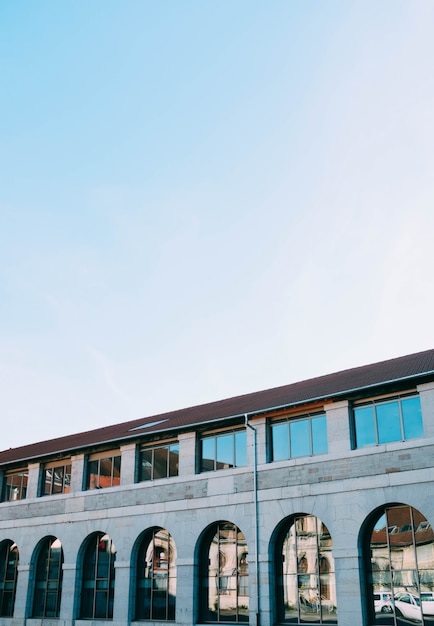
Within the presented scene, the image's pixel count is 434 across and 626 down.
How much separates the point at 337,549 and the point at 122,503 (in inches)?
437

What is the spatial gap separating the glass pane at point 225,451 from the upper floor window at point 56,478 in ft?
30.6

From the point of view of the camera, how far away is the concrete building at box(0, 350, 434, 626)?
78.1ft

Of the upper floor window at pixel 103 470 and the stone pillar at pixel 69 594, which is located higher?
the upper floor window at pixel 103 470

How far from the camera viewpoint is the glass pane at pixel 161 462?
3112 cm

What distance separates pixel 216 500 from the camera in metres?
28.5

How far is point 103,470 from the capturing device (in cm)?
3359

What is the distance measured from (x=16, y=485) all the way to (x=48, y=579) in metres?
5.74

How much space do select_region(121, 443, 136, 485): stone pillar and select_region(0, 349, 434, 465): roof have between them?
0.54 metres

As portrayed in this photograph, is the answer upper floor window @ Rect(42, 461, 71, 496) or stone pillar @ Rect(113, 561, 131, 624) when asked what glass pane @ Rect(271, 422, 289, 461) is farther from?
upper floor window @ Rect(42, 461, 71, 496)

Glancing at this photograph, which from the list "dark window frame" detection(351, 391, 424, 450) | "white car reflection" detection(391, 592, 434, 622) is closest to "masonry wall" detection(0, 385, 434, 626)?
"dark window frame" detection(351, 391, 424, 450)

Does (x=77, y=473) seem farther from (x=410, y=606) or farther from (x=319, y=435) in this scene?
(x=410, y=606)

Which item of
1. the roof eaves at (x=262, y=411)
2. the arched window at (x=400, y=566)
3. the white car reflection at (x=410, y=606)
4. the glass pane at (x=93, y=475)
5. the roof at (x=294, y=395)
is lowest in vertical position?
the white car reflection at (x=410, y=606)

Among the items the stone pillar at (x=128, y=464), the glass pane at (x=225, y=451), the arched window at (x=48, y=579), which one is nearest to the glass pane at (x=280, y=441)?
the glass pane at (x=225, y=451)

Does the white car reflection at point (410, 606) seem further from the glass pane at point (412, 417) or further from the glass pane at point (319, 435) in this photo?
the glass pane at point (319, 435)
